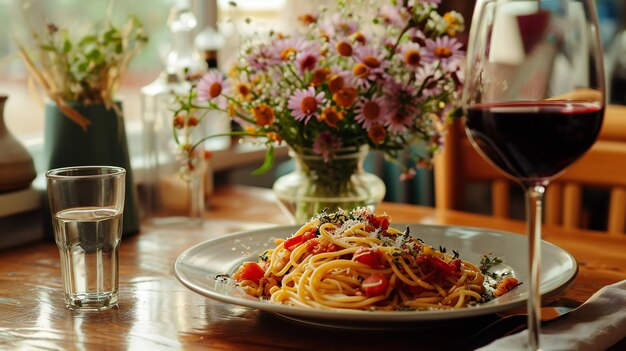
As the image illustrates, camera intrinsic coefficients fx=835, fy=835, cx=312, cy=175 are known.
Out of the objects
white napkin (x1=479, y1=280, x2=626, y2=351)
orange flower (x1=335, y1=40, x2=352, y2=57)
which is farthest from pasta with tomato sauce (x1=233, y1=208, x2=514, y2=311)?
orange flower (x1=335, y1=40, x2=352, y2=57)

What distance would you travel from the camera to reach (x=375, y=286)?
948 millimetres

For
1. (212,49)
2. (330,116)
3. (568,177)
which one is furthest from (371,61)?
(212,49)

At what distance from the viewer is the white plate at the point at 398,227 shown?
87 cm

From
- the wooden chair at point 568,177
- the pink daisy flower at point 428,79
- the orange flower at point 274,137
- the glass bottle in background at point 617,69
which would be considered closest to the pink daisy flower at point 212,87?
the orange flower at point 274,137

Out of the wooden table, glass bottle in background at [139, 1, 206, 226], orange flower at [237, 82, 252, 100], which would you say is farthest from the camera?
glass bottle in background at [139, 1, 206, 226]

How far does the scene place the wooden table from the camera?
0.94m

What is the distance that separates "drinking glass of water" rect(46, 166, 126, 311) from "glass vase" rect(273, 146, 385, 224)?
434 millimetres

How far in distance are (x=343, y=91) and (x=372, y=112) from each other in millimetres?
58

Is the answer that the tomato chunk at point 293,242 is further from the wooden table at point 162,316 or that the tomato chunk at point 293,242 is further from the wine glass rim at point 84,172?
the wine glass rim at point 84,172

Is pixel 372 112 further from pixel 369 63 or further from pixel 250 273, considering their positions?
pixel 250 273

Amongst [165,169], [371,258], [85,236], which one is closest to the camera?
[371,258]

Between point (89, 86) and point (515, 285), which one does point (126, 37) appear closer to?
point (89, 86)

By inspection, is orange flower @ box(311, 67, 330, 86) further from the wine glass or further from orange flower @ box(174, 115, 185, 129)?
the wine glass

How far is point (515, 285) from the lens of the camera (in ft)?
3.41
